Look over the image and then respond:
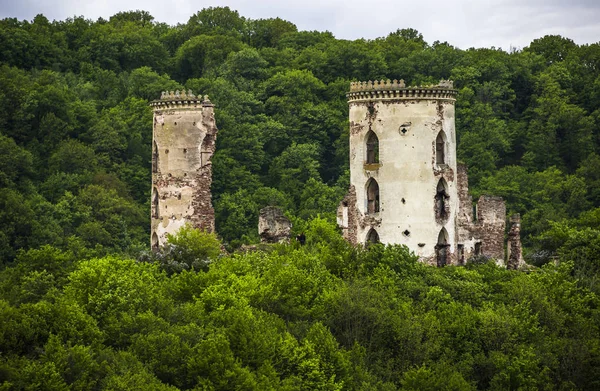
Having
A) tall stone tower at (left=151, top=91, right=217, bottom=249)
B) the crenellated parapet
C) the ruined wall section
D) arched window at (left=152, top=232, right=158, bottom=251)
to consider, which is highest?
the crenellated parapet

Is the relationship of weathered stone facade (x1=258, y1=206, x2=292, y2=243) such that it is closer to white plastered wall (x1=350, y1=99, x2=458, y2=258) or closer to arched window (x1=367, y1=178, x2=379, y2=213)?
white plastered wall (x1=350, y1=99, x2=458, y2=258)

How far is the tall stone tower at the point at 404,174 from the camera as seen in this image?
55.1m

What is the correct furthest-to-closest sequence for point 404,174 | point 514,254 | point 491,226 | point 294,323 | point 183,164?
point 514,254, point 491,226, point 183,164, point 404,174, point 294,323

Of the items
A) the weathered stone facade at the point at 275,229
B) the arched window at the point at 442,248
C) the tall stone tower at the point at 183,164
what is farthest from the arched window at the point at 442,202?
the tall stone tower at the point at 183,164

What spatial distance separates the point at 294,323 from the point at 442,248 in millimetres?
8620

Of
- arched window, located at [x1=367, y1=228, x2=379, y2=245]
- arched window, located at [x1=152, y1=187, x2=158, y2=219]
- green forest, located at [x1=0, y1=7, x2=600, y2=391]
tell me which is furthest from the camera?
arched window, located at [x1=152, y1=187, x2=158, y2=219]

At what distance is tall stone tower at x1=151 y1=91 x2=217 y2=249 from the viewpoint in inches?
2216

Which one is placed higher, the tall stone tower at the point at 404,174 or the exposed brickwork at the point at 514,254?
the tall stone tower at the point at 404,174

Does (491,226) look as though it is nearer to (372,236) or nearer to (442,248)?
(442,248)

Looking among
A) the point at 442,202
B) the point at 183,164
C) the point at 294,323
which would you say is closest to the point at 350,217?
the point at 442,202

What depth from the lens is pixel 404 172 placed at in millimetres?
55125

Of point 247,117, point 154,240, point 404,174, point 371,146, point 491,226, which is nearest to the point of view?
point 404,174

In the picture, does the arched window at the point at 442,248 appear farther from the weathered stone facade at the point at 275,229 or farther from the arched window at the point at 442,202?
the weathered stone facade at the point at 275,229

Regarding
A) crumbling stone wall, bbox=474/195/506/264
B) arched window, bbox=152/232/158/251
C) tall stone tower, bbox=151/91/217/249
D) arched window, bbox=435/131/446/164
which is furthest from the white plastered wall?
arched window, bbox=152/232/158/251
